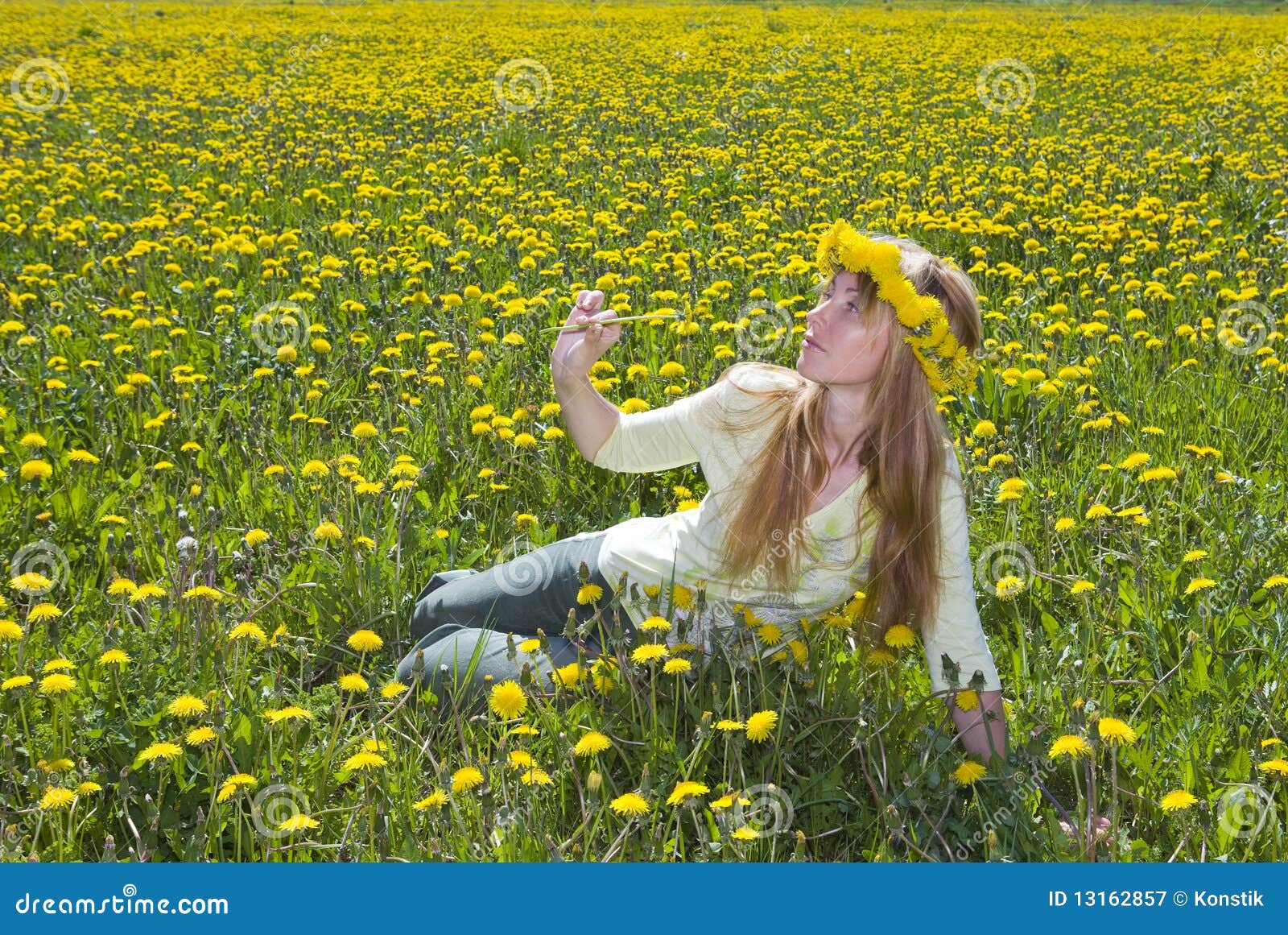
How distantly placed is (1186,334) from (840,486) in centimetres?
292

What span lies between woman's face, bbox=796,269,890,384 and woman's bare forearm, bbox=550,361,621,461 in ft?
1.94

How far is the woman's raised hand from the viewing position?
9.32 feet

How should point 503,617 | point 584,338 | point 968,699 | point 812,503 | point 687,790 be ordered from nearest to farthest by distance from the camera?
point 687,790 < point 968,699 < point 812,503 < point 584,338 < point 503,617

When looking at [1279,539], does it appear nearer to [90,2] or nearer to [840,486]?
[840,486]

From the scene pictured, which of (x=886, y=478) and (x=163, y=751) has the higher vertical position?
(x=886, y=478)

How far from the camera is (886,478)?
8.61 feet

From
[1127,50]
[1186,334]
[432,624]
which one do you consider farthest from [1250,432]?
[1127,50]

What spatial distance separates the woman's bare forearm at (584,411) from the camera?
2.90 meters

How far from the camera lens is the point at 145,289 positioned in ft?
19.3

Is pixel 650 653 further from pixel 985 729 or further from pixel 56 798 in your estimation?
pixel 56 798

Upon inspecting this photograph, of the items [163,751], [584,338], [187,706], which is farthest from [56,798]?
[584,338]

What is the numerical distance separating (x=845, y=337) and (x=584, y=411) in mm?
737

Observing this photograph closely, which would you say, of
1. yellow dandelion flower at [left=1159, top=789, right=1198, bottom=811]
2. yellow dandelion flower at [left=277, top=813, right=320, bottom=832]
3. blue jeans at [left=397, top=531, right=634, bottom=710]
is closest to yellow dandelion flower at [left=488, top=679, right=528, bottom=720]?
blue jeans at [left=397, top=531, right=634, bottom=710]

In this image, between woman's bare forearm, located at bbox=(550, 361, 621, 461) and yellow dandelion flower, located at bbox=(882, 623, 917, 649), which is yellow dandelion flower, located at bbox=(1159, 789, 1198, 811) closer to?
yellow dandelion flower, located at bbox=(882, 623, 917, 649)
